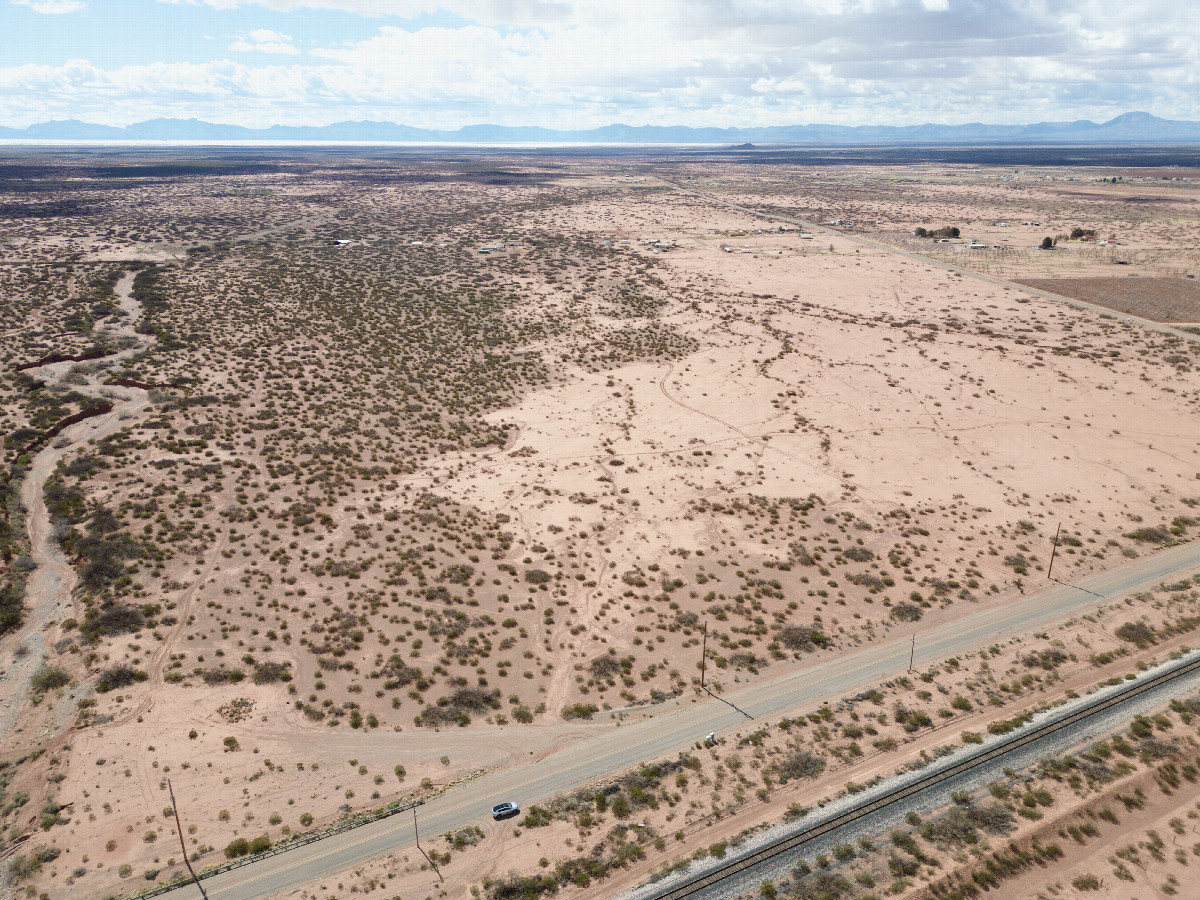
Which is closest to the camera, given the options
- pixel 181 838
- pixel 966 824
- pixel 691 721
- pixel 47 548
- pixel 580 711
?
pixel 181 838

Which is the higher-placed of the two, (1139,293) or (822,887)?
(1139,293)

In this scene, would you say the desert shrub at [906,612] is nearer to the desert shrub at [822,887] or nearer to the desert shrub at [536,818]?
the desert shrub at [822,887]

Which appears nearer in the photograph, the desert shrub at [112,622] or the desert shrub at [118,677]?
the desert shrub at [118,677]

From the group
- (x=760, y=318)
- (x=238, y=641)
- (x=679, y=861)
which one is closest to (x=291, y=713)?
(x=238, y=641)

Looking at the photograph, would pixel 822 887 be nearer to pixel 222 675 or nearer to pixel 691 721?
pixel 691 721

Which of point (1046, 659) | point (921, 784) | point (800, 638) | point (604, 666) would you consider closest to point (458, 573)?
point (604, 666)

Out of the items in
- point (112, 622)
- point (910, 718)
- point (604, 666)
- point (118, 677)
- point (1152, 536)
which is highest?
point (1152, 536)

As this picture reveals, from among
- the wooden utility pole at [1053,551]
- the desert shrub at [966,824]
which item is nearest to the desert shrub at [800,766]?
the desert shrub at [966,824]

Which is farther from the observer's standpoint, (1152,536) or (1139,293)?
(1139,293)
